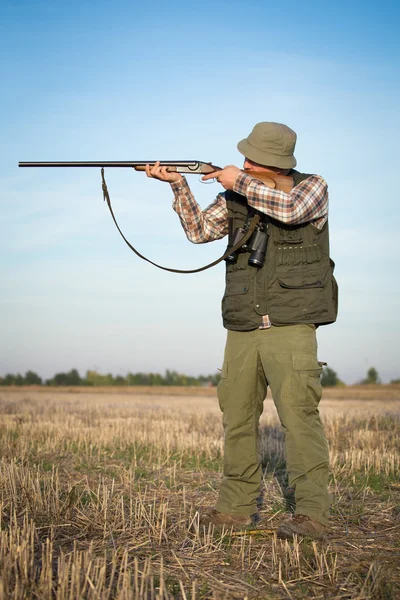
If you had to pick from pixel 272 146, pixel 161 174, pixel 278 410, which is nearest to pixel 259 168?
pixel 272 146

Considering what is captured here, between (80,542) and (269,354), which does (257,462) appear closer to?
(269,354)

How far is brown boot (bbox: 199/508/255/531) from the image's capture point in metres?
4.86

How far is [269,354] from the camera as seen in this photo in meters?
4.83

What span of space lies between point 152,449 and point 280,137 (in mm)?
5357

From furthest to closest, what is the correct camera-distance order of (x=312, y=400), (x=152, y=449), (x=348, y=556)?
(x=152, y=449) → (x=312, y=400) → (x=348, y=556)

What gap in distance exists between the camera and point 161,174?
5.52 metres

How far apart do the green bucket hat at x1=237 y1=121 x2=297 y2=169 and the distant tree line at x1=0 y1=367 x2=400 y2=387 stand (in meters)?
38.5

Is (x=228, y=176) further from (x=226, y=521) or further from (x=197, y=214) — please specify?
(x=226, y=521)

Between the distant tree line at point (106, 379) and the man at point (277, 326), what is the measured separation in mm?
38271

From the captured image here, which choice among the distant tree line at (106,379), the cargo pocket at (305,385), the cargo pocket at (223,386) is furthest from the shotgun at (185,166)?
the distant tree line at (106,379)

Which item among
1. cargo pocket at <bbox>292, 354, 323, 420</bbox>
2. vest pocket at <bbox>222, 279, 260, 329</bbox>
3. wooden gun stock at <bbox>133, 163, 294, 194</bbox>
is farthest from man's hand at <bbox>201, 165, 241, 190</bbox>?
cargo pocket at <bbox>292, 354, 323, 420</bbox>

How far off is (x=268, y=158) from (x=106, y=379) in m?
42.2

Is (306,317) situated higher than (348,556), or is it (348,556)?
(306,317)

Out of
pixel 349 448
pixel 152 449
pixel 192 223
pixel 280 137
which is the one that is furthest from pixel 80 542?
pixel 349 448
